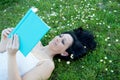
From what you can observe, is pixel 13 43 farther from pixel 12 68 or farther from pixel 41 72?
pixel 41 72

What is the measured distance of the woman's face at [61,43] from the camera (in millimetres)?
5125

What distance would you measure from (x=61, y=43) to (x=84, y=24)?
133 centimetres

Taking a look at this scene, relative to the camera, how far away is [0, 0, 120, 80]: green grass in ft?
17.2

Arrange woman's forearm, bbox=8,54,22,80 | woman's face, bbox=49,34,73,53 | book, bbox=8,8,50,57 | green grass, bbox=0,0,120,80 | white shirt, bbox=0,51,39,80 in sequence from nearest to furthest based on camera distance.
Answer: book, bbox=8,8,50,57
woman's forearm, bbox=8,54,22,80
white shirt, bbox=0,51,39,80
woman's face, bbox=49,34,73,53
green grass, bbox=0,0,120,80

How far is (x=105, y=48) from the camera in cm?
573

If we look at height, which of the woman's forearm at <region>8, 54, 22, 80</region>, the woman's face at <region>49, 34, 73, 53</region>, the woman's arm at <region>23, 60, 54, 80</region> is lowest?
the woman's arm at <region>23, 60, 54, 80</region>

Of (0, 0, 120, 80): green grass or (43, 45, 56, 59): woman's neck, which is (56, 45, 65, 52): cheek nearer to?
(43, 45, 56, 59): woman's neck

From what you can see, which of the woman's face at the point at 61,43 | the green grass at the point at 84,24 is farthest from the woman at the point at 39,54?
the green grass at the point at 84,24

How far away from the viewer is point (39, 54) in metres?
5.16

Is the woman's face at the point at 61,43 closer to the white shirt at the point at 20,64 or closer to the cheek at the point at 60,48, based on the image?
the cheek at the point at 60,48

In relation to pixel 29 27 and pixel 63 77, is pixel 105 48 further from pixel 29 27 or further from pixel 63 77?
pixel 29 27

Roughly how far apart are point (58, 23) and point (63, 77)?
5.42ft

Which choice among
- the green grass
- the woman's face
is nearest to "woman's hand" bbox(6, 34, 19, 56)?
the woman's face

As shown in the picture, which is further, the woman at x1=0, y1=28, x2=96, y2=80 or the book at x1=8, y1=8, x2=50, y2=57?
the woman at x1=0, y1=28, x2=96, y2=80
